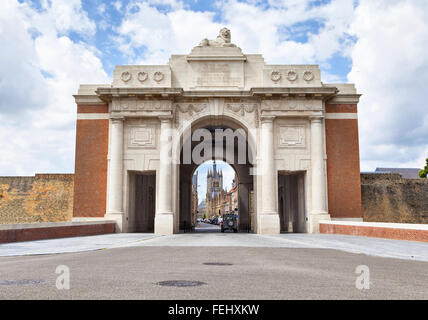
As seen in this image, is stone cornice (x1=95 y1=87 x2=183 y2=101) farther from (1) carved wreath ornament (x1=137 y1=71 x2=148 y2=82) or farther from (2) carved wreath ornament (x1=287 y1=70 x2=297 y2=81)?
(2) carved wreath ornament (x1=287 y1=70 x2=297 y2=81)

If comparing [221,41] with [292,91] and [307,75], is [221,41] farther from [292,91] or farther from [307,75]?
[307,75]

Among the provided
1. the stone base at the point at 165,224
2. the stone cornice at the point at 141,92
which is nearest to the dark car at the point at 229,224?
the stone base at the point at 165,224

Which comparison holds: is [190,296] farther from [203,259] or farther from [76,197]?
[76,197]

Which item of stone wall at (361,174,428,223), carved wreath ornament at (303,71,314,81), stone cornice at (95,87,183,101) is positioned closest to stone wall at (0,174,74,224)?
stone cornice at (95,87,183,101)

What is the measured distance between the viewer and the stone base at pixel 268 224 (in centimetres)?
2798

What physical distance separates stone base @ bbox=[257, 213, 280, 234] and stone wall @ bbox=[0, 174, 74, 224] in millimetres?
13864

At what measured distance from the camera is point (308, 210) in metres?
28.9

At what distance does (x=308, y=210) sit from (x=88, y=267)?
2193cm

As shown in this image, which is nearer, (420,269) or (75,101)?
(420,269)

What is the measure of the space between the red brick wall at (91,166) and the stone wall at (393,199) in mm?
18901

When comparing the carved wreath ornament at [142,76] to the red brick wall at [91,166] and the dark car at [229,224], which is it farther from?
the dark car at [229,224]

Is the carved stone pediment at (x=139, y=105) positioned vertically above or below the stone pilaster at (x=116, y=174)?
above

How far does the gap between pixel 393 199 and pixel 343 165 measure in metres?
5.94

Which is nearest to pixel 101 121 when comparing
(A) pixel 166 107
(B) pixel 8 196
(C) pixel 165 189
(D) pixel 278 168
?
(A) pixel 166 107
